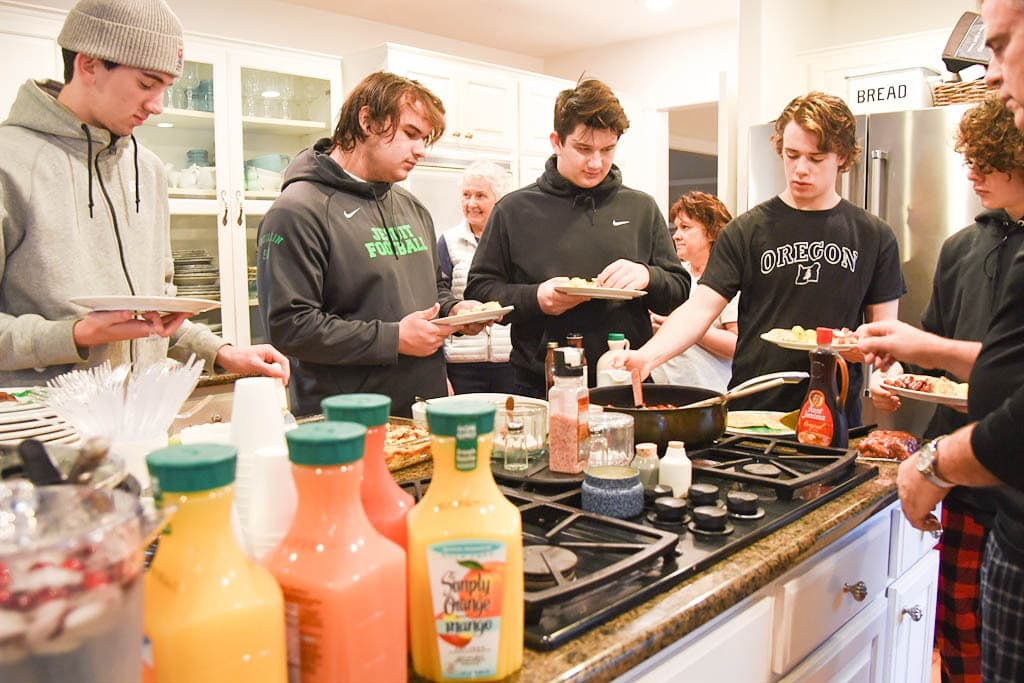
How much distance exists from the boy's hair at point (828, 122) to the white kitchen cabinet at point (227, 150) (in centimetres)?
293

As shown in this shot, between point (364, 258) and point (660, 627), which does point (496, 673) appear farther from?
point (364, 258)

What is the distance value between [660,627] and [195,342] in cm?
136

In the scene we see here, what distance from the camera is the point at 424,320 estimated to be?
6.75 ft

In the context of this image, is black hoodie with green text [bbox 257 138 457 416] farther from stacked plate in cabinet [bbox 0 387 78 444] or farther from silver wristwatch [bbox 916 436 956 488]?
silver wristwatch [bbox 916 436 956 488]

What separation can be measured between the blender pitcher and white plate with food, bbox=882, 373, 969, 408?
1619 millimetres

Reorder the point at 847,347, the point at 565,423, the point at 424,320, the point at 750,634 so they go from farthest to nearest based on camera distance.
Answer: the point at 424,320 → the point at 847,347 → the point at 565,423 → the point at 750,634

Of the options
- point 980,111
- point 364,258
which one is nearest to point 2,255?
point 364,258

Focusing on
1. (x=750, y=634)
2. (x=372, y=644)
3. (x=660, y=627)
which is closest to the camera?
(x=372, y=644)

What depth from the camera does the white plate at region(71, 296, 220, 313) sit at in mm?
1446

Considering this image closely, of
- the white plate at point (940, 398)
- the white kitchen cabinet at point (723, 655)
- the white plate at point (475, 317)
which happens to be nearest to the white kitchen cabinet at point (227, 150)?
the white plate at point (475, 317)

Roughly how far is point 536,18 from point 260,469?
201 inches

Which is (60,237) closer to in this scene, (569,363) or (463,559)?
(569,363)

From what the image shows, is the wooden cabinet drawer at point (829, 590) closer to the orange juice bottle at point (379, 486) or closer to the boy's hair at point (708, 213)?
the orange juice bottle at point (379, 486)

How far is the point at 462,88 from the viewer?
4.91 meters
